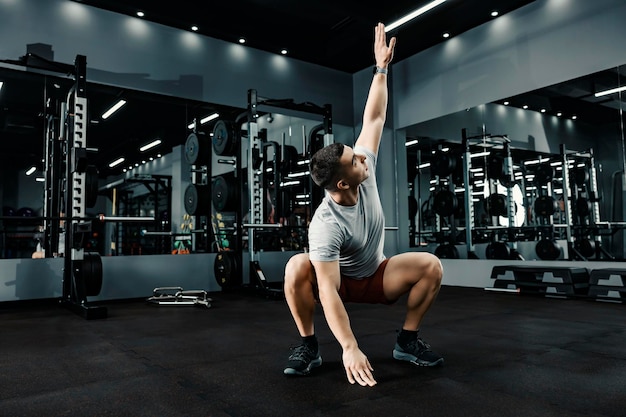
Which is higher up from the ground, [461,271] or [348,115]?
[348,115]

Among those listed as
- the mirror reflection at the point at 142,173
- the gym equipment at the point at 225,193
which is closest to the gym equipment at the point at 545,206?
the mirror reflection at the point at 142,173

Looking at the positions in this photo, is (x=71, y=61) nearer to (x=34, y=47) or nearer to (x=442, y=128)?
(x=34, y=47)

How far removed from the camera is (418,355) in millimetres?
1839

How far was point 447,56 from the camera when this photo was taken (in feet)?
18.4

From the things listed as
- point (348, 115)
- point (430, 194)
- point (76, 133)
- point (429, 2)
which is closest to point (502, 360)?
point (76, 133)

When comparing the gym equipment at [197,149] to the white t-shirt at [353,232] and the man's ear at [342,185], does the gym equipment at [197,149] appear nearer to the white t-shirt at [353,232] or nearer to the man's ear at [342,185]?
the white t-shirt at [353,232]

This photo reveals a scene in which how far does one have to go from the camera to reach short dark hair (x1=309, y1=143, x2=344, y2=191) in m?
1.53

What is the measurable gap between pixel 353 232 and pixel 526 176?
13.3 ft

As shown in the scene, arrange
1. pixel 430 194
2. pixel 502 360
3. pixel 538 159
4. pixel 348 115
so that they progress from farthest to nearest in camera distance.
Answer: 1. pixel 348 115
2. pixel 430 194
3. pixel 538 159
4. pixel 502 360

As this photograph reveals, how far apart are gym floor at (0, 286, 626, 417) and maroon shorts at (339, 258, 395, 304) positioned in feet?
0.94

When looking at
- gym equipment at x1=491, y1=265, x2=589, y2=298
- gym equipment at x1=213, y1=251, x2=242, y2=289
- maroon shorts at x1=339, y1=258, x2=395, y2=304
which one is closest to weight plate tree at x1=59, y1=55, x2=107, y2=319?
gym equipment at x1=213, y1=251, x2=242, y2=289

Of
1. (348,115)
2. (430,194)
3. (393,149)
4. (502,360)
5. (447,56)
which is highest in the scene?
(447,56)

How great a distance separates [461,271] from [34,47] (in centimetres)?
493

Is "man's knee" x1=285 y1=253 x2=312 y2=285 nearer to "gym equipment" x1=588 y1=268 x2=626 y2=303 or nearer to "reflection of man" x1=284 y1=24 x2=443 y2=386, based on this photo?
"reflection of man" x1=284 y1=24 x2=443 y2=386
